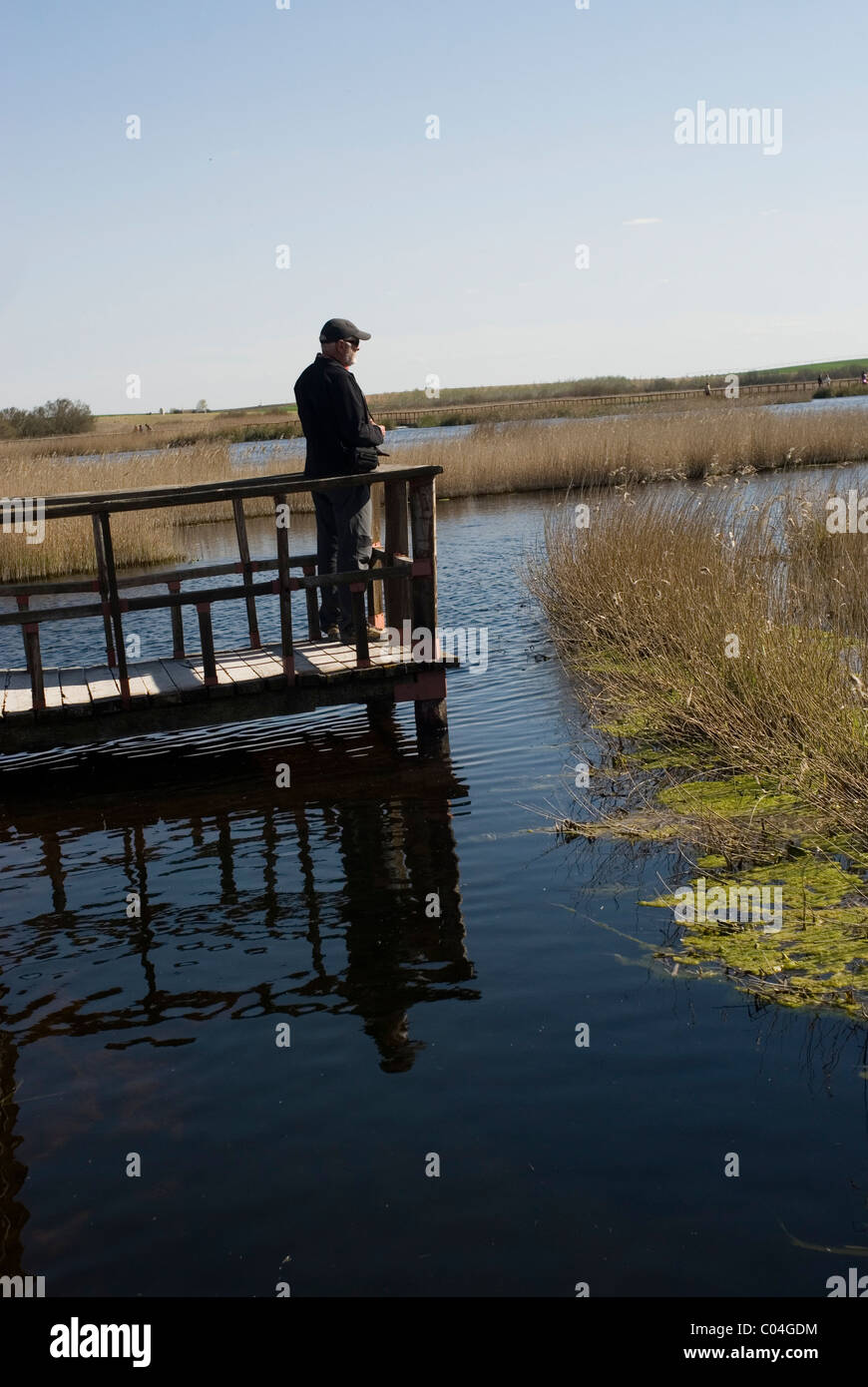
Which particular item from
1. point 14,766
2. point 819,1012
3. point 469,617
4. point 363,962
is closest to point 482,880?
point 363,962

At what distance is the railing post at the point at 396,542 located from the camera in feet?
29.4

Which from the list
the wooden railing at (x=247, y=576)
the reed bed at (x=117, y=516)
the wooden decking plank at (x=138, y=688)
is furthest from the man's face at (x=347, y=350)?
the reed bed at (x=117, y=516)

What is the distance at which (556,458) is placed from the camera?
1070 inches

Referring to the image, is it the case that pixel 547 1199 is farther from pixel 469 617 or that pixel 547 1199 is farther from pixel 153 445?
pixel 153 445

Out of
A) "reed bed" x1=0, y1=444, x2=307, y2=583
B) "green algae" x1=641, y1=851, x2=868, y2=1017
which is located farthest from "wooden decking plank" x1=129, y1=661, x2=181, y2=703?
"reed bed" x1=0, y1=444, x2=307, y2=583

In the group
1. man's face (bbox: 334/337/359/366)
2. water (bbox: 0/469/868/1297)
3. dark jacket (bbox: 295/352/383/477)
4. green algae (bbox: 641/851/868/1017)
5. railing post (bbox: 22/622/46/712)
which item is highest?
man's face (bbox: 334/337/359/366)

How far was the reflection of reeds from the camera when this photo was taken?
22.1 ft

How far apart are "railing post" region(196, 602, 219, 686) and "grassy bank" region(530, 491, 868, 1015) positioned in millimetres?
2573

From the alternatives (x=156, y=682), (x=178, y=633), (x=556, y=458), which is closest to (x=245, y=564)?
(x=178, y=633)

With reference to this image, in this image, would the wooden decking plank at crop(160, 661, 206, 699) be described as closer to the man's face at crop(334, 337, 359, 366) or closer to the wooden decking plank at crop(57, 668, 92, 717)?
the wooden decking plank at crop(57, 668, 92, 717)

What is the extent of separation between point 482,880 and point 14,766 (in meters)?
4.36

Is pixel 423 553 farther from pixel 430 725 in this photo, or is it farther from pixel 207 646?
pixel 207 646

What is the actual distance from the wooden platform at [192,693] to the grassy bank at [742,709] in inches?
61.2
